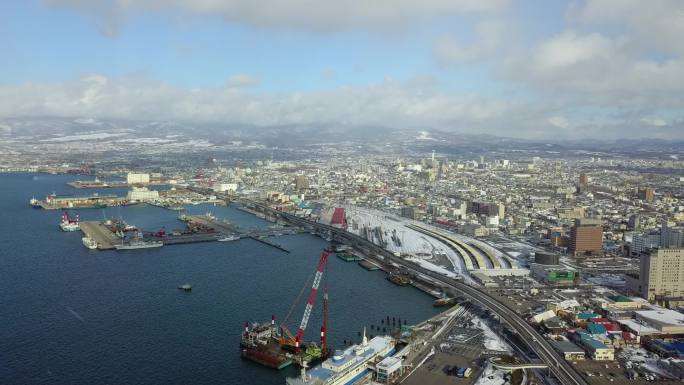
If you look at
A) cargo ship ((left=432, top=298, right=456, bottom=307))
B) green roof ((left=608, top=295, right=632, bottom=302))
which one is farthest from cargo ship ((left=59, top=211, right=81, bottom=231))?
green roof ((left=608, top=295, right=632, bottom=302))

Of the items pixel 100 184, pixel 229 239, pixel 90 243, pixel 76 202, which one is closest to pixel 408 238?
pixel 229 239

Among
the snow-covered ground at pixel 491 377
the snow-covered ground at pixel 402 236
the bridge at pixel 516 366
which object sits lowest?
the snow-covered ground at pixel 402 236

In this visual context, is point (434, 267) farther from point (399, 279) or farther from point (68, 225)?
point (68, 225)

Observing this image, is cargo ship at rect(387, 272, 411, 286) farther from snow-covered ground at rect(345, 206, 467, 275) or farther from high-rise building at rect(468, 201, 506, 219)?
high-rise building at rect(468, 201, 506, 219)

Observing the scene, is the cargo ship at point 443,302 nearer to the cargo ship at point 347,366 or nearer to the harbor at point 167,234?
the cargo ship at point 347,366

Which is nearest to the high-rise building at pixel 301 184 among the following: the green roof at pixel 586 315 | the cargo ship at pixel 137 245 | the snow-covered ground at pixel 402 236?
the snow-covered ground at pixel 402 236

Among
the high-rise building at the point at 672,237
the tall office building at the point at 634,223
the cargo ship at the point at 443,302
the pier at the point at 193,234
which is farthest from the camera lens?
the tall office building at the point at 634,223

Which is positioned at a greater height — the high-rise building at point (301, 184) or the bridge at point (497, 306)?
the high-rise building at point (301, 184)
